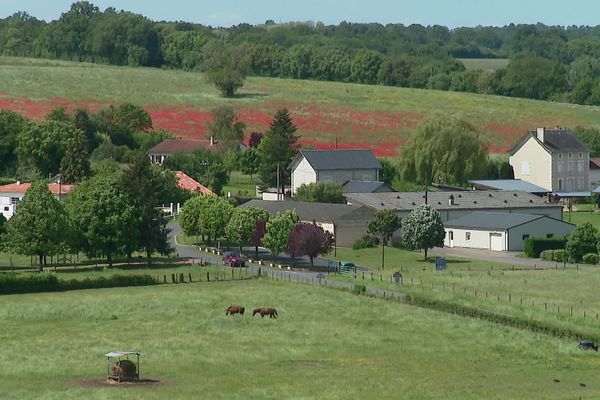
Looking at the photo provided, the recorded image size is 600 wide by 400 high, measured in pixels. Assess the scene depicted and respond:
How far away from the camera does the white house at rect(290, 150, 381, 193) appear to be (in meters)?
118

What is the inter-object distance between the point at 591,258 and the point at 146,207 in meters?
26.3

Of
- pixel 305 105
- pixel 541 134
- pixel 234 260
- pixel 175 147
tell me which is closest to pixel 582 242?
pixel 234 260

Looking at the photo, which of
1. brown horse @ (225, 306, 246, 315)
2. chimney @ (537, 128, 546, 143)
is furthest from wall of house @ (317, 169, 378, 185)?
brown horse @ (225, 306, 246, 315)

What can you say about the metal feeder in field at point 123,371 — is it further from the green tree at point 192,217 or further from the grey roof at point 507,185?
the grey roof at point 507,185

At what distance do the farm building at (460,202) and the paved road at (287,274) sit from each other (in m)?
13.5

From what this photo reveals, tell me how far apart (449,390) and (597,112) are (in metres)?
150

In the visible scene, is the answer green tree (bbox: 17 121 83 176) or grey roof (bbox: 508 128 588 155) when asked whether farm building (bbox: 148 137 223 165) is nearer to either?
green tree (bbox: 17 121 83 176)

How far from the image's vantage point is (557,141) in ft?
421

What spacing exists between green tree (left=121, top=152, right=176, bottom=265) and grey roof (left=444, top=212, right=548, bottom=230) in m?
20.0

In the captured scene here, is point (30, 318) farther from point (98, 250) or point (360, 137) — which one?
point (360, 137)

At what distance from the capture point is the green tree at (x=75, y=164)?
389ft

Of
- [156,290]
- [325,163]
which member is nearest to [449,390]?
[156,290]

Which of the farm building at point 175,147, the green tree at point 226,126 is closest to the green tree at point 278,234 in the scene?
the farm building at point 175,147

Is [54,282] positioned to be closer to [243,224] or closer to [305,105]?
[243,224]
